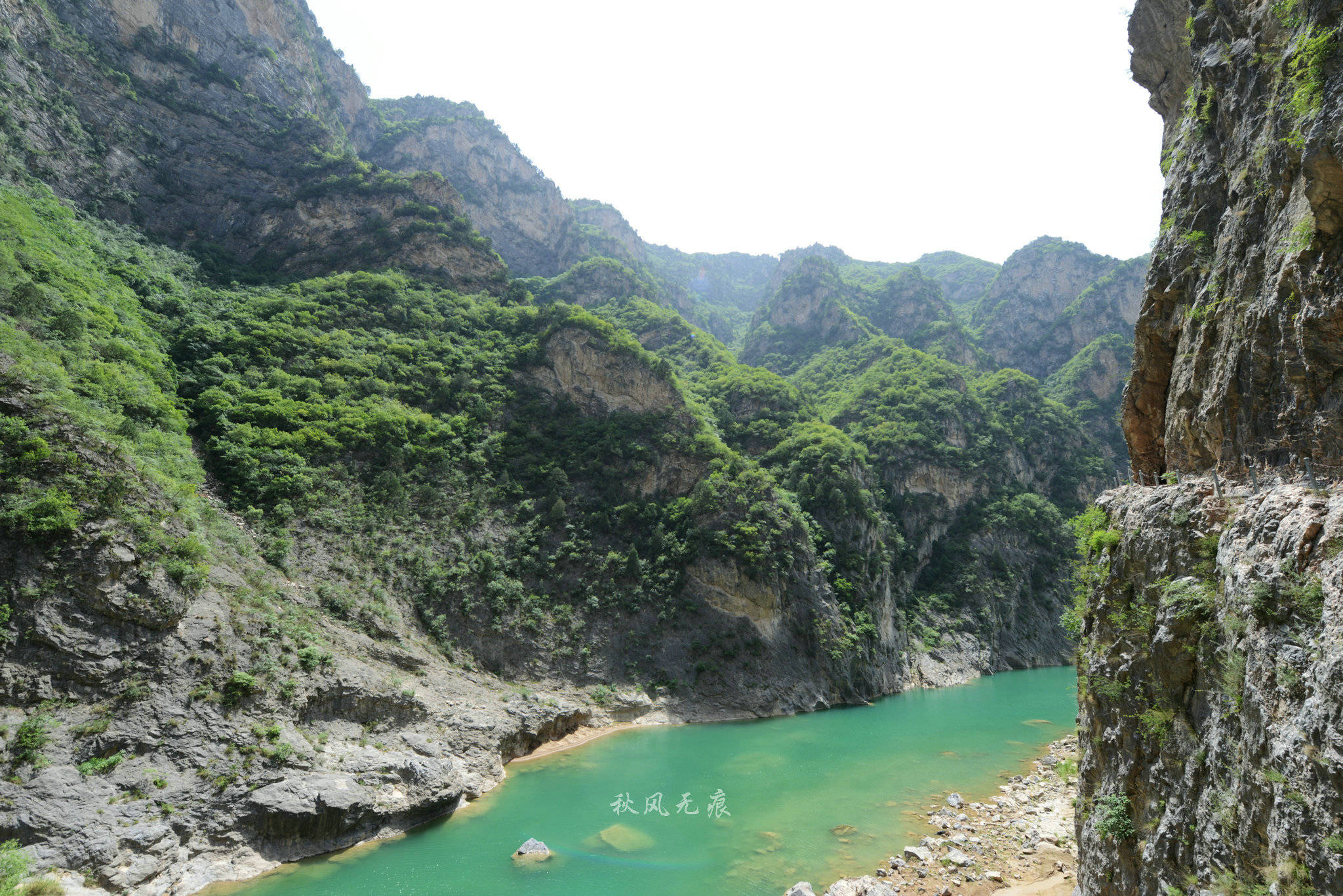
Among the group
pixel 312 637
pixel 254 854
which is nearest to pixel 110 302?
pixel 312 637

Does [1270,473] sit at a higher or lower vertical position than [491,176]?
lower

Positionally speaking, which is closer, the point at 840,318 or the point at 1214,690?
the point at 1214,690

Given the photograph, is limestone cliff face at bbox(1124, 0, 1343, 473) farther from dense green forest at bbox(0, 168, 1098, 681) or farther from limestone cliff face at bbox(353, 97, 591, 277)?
limestone cliff face at bbox(353, 97, 591, 277)

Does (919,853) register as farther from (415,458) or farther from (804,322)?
(804,322)

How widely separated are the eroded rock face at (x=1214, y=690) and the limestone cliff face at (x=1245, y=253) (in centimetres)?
163

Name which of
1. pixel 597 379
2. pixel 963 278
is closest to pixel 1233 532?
pixel 597 379

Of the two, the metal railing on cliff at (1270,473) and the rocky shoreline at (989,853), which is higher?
the metal railing on cliff at (1270,473)

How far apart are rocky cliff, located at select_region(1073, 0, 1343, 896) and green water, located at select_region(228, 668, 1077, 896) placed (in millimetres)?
8701

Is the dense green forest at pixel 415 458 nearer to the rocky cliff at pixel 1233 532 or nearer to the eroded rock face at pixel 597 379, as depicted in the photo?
the eroded rock face at pixel 597 379

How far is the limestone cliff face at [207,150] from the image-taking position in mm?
43281

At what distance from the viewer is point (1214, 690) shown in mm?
7070

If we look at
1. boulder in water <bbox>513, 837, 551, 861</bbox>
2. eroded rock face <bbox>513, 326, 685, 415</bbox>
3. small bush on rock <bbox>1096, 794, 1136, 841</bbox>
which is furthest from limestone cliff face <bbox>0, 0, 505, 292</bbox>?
small bush on rock <bbox>1096, 794, 1136, 841</bbox>

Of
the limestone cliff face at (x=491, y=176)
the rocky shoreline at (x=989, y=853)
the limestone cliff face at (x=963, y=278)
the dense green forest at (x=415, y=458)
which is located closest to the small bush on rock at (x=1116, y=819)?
the rocky shoreline at (x=989, y=853)

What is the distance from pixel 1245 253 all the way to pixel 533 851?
66.6 ft
